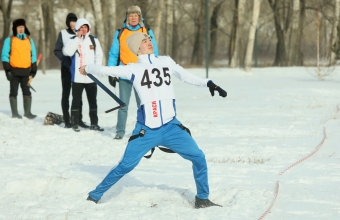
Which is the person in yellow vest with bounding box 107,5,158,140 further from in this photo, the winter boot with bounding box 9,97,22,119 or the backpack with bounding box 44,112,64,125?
the winter boot with bounding box 9,97,22,119

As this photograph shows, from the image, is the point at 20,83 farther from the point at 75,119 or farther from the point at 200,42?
the point at 200,42

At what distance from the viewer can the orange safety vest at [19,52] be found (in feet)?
44.4

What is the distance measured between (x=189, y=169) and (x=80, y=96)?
387cm

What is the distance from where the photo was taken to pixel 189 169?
8500 millimetres

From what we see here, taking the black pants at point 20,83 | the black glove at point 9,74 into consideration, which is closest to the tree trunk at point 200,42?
the black pants at point 20,83

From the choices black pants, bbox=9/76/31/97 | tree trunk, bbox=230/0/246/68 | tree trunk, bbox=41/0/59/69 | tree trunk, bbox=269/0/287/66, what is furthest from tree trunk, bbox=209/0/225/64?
black pants, bbox=9/76/31/97

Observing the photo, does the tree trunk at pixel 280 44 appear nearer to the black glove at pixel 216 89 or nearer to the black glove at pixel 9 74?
the black glove at pixel 9 74

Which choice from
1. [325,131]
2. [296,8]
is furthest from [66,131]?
[296,8]

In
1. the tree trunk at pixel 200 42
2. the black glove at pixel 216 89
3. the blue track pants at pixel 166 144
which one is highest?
the black glove at pixel 216 89

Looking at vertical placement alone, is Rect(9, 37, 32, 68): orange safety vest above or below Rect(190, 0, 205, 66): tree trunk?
above

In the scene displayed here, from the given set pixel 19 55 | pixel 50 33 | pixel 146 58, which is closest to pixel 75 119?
pixel 19 55

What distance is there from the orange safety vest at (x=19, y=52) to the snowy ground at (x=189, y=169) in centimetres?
109

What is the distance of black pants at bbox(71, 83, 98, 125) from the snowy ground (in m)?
0.33

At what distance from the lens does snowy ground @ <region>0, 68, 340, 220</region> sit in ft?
21.3
